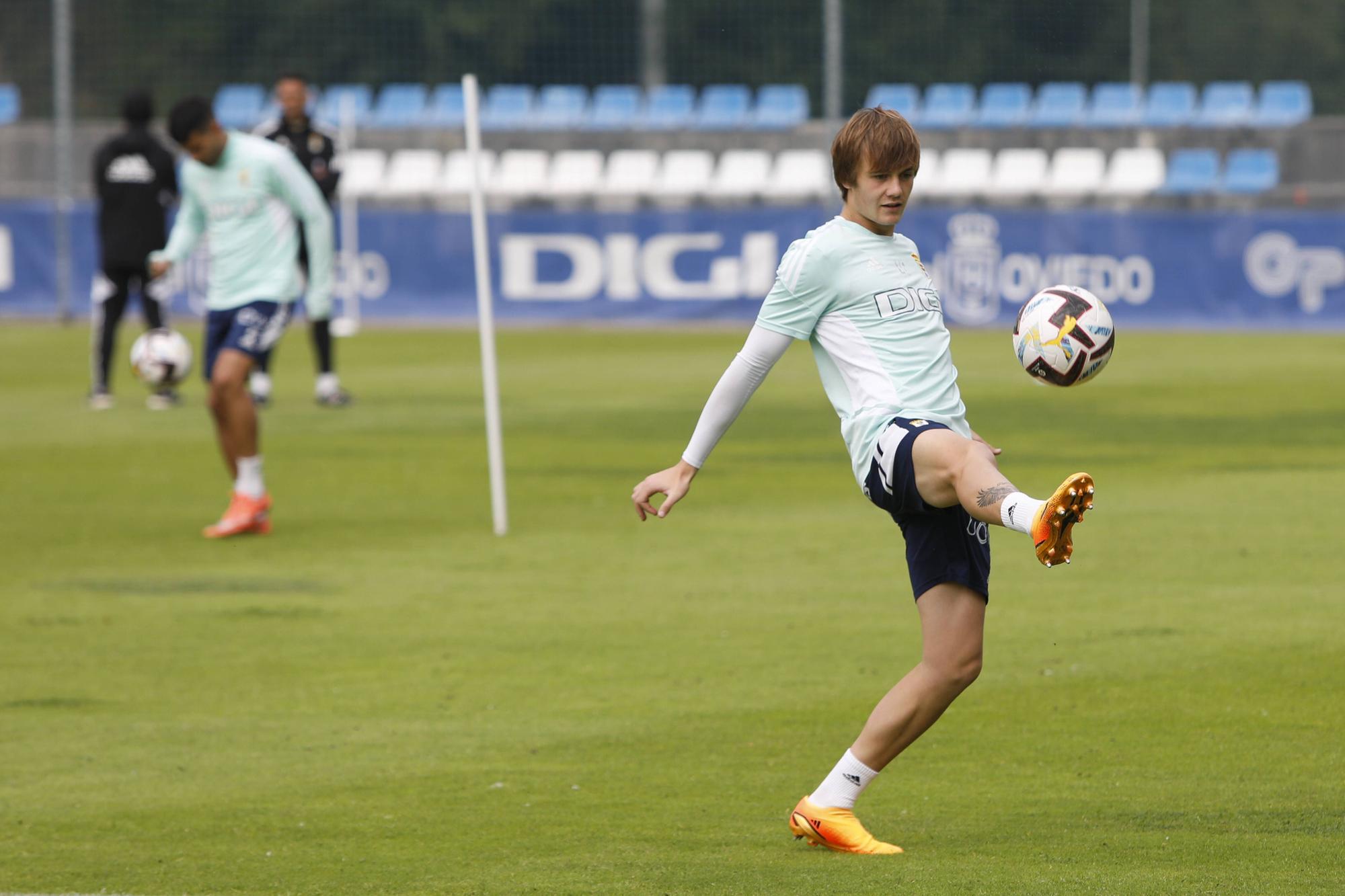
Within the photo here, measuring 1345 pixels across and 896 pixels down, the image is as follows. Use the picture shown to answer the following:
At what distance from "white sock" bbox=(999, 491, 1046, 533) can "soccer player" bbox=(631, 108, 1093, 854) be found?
162 mm

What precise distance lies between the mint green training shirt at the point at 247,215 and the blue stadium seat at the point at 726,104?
21.6m

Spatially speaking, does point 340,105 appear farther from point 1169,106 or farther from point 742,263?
point 1169,106

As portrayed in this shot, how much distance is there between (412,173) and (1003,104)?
9.57m

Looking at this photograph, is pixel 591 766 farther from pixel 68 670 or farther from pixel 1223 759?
pixel 68 670

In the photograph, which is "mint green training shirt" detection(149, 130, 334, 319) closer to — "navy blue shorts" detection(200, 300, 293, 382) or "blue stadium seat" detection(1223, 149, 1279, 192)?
"navy blue shorts" detection(200, 300, 293, 382)

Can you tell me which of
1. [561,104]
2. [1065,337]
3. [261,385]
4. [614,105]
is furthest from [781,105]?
[1065,337]

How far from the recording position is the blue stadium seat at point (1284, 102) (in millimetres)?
30734

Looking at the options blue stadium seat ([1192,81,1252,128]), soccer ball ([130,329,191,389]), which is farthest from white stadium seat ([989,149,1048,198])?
soccer ball ([130,329,191,389])

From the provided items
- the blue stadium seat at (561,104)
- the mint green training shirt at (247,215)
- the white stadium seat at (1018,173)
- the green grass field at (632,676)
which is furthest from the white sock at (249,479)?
the blue stadium seat at (561,104)

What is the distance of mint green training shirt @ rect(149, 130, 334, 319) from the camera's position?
10578 millimetres

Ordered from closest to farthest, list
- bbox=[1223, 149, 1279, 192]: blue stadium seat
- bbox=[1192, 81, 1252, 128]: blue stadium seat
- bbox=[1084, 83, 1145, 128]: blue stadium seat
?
1. bbox=[1223, 149, 1279, 192]: blue stadium seat
2. bbox=[1084, 83, 1145, 128]: blue stadium seat
3. bbox=[1192, 81, 1252, 128]: blue stadium seat

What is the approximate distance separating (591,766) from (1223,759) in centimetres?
183

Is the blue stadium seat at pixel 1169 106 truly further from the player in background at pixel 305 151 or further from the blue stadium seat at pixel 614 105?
the player in background at pixel 305 151

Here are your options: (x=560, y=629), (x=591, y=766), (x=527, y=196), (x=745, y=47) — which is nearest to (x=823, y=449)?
(x=560, y=629)
